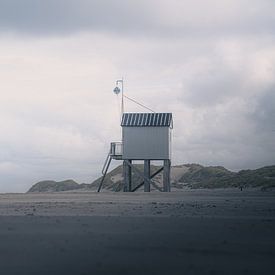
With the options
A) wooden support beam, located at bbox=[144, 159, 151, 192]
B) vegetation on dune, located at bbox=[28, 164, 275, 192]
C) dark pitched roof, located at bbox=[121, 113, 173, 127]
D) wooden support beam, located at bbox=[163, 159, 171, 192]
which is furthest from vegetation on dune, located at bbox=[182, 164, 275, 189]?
dark pitched roof, located at bbox=[121, 113, 173, 127]

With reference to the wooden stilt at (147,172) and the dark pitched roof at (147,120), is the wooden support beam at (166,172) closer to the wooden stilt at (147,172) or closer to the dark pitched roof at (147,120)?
the wooden stilt at (147,172)

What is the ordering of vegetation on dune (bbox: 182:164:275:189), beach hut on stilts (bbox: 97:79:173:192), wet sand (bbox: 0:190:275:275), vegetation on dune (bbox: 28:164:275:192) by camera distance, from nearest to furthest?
wet sand (bbox: 0:190:275:275) → beach hut on stilts (bbox: 97:79:173:192) → vegetation on dune (bbox: 182:164:275:189) → vegetation on dune (bbox: 28:164:275:192)

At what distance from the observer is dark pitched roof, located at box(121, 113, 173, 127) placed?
228 ft

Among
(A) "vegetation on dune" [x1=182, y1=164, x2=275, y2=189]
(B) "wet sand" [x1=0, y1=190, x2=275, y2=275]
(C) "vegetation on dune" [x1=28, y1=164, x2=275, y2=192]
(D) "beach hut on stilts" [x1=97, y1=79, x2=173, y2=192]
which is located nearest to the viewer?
(B) "wet sand" [x1=0, y1=190, x2=275, y2=275]

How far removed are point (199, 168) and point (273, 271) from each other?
349ft

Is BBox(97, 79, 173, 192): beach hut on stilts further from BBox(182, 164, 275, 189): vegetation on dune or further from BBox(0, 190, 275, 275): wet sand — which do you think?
BBox(0, 190, 275, 275): wet sand

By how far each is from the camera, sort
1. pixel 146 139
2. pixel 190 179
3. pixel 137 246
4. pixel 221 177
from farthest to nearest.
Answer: pixel 190 179, pixel 221 177, pixel 146 139, pixel 137 246

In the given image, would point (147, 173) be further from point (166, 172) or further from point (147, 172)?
point (166, 172)

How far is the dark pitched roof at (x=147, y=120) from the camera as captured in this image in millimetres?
69500

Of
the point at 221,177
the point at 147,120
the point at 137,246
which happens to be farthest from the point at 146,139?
the point at 137,246

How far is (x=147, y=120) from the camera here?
7025 cm

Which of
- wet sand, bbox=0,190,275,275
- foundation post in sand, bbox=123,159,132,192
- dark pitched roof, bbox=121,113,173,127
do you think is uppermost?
dark pitched roof, bbox=121,113,173,127

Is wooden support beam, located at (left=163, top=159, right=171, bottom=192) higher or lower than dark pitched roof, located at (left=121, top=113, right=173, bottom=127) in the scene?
lower

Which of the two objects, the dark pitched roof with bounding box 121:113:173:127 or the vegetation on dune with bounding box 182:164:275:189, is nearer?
the dark pitched roof with bounding box 121:113:173:127
